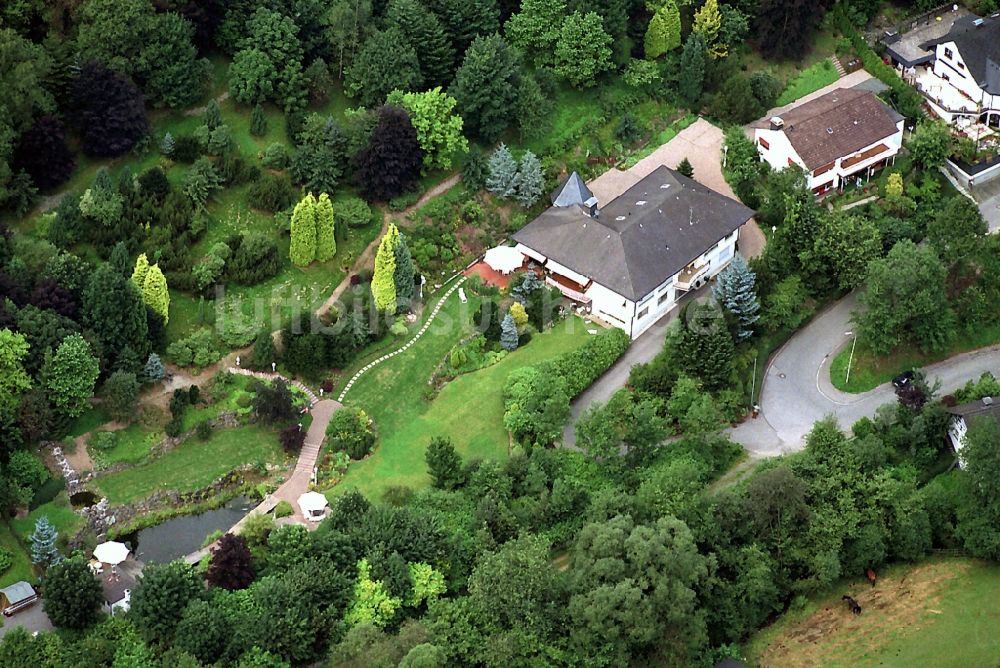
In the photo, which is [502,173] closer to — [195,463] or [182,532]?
[195,463]

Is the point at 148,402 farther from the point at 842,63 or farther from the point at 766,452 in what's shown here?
the point at 842,63

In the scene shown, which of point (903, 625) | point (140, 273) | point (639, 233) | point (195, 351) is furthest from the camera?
point (639, 233)

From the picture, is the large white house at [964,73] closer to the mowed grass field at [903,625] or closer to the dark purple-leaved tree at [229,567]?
the mowed grass field at [903,625]

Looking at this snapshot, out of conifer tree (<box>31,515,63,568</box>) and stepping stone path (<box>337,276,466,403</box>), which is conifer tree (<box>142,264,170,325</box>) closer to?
stepping stone path (<box>337,276,466,403</box>)

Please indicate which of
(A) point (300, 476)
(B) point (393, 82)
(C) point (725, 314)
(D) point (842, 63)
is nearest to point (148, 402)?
(A) point (300, 476)

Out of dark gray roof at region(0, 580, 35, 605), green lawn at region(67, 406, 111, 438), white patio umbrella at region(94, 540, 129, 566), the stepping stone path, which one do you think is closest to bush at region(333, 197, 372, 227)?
the stepping stone path

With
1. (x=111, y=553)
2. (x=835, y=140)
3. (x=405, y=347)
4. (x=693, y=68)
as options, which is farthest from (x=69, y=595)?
(x=835, y=140)

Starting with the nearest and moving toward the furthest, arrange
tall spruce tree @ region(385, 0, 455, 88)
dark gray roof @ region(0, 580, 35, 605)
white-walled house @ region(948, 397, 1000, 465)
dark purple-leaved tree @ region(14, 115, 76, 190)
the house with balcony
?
dark gray roof @ region(0, 580, 35, 605) < white-walled house @ region(948, 397, 1000, 465) < dark purple-leaved tree @ region(14, 115, 76, 190) < tall spruce tree @ region(385, 0, 455, 88) < the house with balcony
